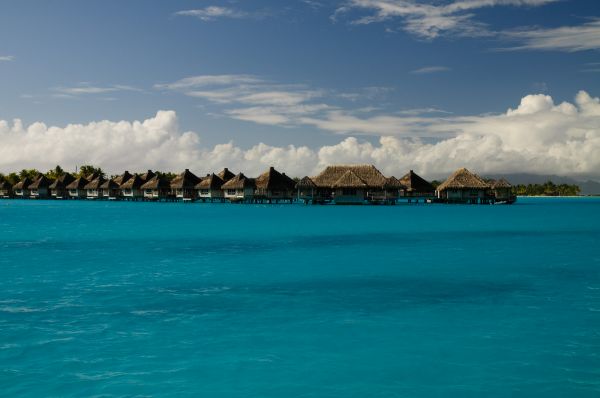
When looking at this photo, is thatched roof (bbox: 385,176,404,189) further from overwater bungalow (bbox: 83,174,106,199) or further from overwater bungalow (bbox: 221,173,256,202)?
overwater bungalow (bbox: 83,174,106,199)

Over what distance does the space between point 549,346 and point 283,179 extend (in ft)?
246

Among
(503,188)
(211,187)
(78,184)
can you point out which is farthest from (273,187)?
(78,184)

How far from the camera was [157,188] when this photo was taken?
3755 inches

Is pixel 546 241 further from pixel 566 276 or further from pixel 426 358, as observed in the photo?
pixel 426 358

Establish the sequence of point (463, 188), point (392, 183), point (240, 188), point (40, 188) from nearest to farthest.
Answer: point (392, 183) < point (463, 188) < point (240, 188) < point (40, 188)

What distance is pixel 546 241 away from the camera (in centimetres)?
2938

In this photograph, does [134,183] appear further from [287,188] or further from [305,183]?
[305,183]

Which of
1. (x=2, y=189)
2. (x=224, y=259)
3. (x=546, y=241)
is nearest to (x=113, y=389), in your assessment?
(x=224, y=259)

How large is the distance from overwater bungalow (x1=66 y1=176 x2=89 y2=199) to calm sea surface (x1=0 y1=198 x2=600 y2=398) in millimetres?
91035

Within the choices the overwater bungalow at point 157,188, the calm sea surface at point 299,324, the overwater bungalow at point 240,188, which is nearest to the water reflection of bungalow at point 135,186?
the overwater bungalow at point 157,188

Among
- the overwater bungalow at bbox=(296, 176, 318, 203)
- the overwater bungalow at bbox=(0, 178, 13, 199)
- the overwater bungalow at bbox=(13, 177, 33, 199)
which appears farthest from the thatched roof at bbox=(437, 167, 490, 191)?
the overwater bungalow at bbox=(0, 178, 13, 199)

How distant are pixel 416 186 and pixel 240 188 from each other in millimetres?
26116

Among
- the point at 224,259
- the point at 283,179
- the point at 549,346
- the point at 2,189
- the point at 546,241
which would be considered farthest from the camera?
the point at 2,189

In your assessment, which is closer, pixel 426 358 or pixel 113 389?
pixel 113 389
